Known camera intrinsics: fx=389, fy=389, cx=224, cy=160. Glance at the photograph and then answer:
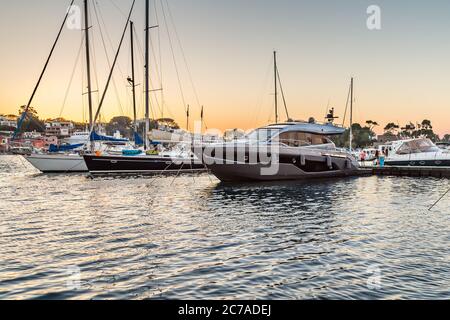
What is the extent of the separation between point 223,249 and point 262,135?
17676 millimetres

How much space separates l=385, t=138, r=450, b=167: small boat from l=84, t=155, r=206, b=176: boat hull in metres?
21.2

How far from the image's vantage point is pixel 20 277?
752 centimetres

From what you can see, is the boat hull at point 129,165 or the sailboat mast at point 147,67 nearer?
the boat hull at point 129,165

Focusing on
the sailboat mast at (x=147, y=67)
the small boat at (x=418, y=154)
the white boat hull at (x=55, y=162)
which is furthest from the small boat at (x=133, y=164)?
the small boat at (x=418, y=154)

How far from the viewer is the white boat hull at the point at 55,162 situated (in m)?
39.0

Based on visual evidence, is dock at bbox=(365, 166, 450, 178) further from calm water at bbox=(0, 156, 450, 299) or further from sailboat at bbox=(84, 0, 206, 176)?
sailboat at bbox=(84, 0, 206, 176)

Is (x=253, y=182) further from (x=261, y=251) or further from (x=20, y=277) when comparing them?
(x=20, y=277)

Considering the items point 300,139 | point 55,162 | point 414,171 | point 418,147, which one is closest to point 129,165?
point 55,162

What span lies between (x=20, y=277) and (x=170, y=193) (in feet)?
46.3

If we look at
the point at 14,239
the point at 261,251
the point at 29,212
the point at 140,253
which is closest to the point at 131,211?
the point at 29,212

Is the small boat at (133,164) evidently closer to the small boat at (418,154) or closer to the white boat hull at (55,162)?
the white boat hull at (55,162)

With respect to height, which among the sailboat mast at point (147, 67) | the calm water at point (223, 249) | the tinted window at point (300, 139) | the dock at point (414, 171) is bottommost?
the calm water at point (223, 249)

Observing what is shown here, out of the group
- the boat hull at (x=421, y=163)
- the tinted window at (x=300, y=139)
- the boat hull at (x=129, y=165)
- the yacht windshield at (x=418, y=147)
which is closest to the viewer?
the tinted window at (x=300, y=139)

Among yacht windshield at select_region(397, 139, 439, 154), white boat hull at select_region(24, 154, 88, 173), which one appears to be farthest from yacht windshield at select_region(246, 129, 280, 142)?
white boat hull at select_region(24, 154, 88, 173)
